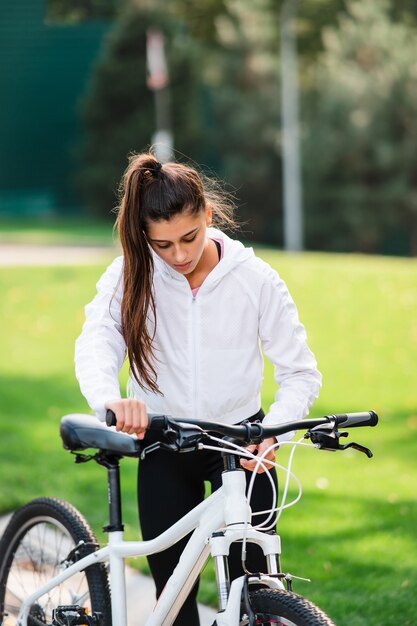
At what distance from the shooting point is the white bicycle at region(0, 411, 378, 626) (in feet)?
7.66

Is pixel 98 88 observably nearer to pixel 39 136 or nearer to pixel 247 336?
pixel 39 136

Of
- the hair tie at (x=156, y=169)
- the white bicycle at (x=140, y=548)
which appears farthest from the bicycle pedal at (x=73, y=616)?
the hair tie at (x=156, y=169)

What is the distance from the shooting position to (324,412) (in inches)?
319

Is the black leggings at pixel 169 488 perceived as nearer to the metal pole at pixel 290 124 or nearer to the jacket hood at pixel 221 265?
the jacket hood at pixel 221 265

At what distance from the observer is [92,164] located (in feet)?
106

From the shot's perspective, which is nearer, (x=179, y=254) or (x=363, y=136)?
(x=179, y=254)

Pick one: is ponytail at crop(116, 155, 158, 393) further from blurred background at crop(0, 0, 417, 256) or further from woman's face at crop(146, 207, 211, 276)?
blurred background at crop(0, 0, 417, 256)

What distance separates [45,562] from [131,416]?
127cm

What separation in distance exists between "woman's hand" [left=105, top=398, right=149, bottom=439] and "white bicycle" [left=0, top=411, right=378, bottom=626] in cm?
3

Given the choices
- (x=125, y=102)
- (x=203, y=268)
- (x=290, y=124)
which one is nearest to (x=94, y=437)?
(x=203, y=268)

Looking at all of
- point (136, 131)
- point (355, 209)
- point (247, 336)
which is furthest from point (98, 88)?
point (247, 336)

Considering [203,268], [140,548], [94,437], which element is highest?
[203,268]

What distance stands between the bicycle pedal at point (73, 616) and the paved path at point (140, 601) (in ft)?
3.21

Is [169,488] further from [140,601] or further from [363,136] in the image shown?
[363,136]
